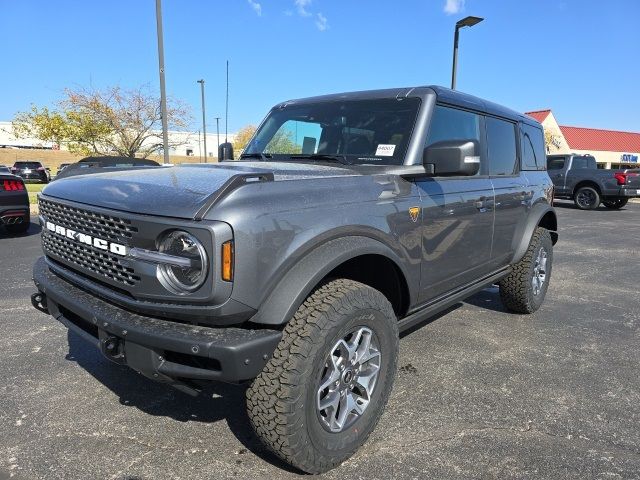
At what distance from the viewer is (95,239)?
2.24 metres

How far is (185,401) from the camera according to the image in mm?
2904

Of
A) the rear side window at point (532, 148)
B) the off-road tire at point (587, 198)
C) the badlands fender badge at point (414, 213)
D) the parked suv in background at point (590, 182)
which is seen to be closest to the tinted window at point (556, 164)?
the parked suv in background at point (590, 182)

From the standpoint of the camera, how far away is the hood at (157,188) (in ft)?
6.42

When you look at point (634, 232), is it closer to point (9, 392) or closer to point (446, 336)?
point (446, 336)

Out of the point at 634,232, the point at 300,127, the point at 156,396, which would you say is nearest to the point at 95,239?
the point at 156,396

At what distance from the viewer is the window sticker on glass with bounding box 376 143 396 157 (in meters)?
2.97

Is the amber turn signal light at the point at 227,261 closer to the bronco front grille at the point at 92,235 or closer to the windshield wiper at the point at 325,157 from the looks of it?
the bronco front grille at the point at 92,235

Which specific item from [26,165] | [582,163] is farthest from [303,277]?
[26,165]

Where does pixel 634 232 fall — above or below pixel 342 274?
below

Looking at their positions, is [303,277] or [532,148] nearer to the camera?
[303,277]

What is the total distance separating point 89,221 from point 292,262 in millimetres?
1018

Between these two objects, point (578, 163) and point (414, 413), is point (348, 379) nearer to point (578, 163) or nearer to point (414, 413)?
point (414, 413)

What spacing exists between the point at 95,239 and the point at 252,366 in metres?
1.00

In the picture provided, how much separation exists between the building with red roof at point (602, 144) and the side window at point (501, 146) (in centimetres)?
3577
